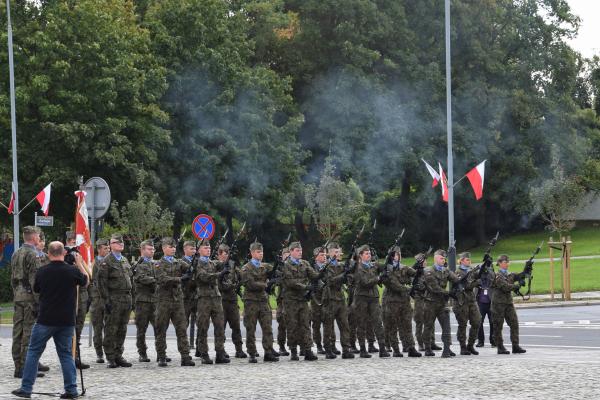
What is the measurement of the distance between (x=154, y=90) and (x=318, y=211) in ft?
54.8

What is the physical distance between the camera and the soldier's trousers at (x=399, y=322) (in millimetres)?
21141

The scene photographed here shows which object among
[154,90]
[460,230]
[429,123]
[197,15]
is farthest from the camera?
[460,230]

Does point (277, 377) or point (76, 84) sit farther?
point (76, 84)

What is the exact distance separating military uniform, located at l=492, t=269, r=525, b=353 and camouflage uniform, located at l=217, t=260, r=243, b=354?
4220 mm

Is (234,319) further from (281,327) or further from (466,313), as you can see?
(466,313)

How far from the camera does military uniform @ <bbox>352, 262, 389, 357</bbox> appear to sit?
20766 millimetres

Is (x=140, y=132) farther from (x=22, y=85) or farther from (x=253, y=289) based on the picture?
(x=253, y=289)

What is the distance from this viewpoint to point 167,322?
1956 cm

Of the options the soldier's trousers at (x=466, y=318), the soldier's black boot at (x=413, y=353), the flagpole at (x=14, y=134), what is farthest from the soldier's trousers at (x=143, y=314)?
the flagpole at (x=14, y=134)

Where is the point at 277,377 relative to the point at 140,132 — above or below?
below

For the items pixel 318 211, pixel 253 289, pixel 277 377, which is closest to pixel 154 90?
pixel 318 211

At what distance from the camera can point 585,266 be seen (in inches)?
2190

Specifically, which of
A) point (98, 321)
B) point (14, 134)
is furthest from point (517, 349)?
point (14, 134)

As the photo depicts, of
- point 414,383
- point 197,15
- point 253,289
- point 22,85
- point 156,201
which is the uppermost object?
point 197,15
